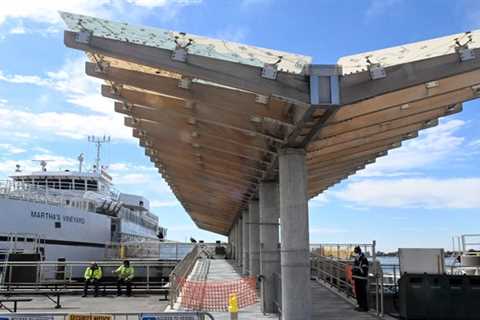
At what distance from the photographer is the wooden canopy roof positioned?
836 centimetres

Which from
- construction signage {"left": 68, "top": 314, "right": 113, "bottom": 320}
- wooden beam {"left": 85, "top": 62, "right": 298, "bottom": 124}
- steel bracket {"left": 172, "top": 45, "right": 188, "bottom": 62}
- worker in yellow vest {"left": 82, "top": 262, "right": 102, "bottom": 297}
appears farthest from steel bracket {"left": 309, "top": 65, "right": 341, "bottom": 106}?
worker in yellow vest {"left": 82, "top": 262, "right": 102, "bottom": 297}

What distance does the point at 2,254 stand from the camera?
2905cm

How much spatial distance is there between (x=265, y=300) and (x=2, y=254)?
20889 mm

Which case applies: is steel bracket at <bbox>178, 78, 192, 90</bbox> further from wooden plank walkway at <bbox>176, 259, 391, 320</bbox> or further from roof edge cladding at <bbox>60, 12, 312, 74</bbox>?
wooden plank walkway at <bbox>176, 259, 391, 320</bbox>

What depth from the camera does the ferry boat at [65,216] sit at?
31453 mm

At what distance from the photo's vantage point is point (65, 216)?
3669 cm

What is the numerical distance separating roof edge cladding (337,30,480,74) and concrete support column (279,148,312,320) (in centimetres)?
293

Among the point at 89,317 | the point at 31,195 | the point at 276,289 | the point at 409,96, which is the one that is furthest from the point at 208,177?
the point at 31,195

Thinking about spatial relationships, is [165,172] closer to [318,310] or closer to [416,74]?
[318,310]

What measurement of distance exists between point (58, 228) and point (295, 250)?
92.6 ft

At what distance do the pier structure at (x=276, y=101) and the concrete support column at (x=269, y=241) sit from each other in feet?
0.11

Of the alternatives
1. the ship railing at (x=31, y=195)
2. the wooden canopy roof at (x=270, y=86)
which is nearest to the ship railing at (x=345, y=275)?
the wooden canopy roof at (x=270, y=86)

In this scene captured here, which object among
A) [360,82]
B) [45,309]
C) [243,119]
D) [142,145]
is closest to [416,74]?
[360,82]

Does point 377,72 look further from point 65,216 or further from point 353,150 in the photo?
point 65,216
